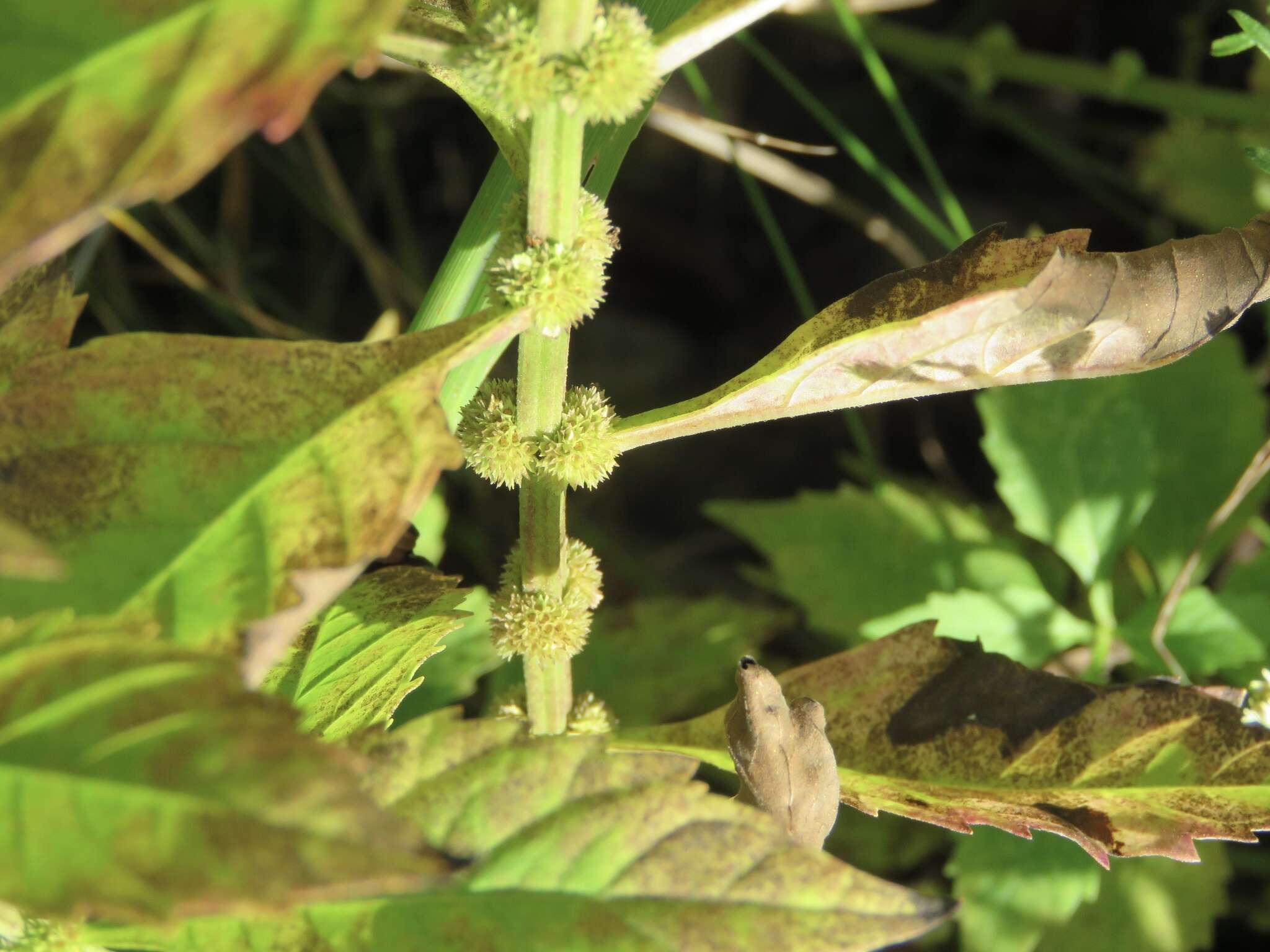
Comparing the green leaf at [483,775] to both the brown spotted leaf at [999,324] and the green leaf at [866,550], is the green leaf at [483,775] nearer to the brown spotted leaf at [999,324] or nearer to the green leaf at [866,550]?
the brown spotted leaf at [999,324]

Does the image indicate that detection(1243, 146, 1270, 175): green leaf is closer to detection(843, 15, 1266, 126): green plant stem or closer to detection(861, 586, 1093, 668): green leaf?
detection(861, 586, 1093, 668): green leaf

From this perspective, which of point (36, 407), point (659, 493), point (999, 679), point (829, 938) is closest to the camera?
point (829, 938)

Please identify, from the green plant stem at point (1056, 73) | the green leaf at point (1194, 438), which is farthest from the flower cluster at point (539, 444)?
the green plant stem at point (1056, 73)

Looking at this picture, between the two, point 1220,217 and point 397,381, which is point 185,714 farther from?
point 1220,217

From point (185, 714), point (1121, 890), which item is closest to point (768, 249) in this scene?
point (1121, 890)

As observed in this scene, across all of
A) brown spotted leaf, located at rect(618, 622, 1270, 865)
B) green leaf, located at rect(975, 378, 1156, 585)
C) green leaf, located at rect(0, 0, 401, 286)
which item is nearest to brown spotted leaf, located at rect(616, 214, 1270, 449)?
brown spotted leaf, located at rect(618, 622, 1270, 865)

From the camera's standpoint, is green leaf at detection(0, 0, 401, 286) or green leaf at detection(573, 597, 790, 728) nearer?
green leaf at detection(0, 0, 401, 286)
